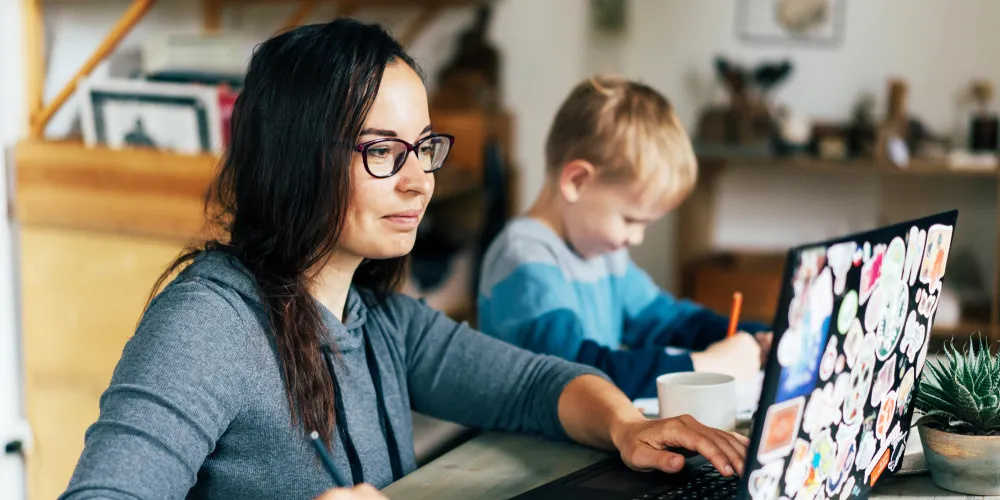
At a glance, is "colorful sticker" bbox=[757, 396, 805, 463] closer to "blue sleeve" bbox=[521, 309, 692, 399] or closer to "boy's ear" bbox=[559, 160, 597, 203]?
"blue sleeve" bbox=[521, 309, 692, 399]

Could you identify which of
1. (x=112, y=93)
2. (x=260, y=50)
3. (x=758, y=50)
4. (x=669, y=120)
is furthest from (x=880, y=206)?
(x=260, y=50)

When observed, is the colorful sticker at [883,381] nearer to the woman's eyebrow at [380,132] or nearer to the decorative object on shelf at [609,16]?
the woman's eyebrow at [380,132]

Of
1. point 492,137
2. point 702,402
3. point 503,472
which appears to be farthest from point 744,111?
point 503,472

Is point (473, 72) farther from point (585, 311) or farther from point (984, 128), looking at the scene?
point (984, 128)

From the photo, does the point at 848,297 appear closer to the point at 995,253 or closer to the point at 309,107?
the point at 309,107

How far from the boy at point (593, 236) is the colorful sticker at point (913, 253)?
0.49 m

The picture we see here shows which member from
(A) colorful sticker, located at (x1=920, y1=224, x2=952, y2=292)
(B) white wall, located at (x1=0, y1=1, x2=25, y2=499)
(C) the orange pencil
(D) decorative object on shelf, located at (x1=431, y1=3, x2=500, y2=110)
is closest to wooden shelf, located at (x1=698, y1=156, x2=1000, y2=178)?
(D) decorative object on shelf, located at (x1=431, y1=3, x2=500, y2=110)

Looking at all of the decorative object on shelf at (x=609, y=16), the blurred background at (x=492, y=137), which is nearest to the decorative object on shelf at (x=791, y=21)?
the blurred background at (x=492, y=137)

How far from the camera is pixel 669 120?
1.47 metres

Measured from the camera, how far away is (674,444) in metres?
1.00

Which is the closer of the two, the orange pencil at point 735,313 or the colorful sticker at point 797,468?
the colorful sticker at point 797,468

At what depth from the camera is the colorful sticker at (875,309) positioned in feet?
2.45

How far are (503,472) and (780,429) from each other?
1.39 feet

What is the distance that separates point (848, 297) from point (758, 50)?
3069 mm
